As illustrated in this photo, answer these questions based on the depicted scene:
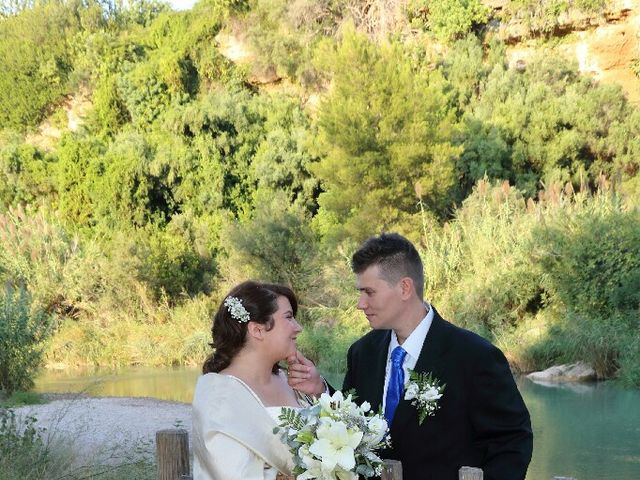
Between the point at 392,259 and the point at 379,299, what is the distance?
151mm

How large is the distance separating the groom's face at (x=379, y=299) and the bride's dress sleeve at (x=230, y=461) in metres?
0.60

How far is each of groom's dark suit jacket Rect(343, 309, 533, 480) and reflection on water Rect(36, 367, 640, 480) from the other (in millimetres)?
5296

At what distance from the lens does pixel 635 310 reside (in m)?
16.5

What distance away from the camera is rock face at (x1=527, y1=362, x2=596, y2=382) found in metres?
15.3

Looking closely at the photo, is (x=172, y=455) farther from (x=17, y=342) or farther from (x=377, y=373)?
(x=17, y=342)

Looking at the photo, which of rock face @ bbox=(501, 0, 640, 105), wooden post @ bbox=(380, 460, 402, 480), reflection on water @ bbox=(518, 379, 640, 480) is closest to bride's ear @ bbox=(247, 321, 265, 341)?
wooden post @ bbox=(380, 460, 402, 480)

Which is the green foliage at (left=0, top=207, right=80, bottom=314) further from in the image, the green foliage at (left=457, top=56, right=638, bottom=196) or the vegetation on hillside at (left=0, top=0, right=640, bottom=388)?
the green foliage at (left=457, top=56, right=638, bottom=196)

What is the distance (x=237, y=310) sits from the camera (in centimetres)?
318

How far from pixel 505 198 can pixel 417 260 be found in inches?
732

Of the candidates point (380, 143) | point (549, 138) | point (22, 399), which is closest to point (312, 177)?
point (380, 143)

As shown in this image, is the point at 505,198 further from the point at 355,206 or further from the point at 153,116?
the point at 153,116

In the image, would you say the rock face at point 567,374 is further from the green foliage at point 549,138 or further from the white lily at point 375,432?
the white lily at point 375,432

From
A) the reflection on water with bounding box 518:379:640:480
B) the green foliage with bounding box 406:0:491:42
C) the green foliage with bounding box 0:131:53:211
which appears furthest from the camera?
the green foliage with bounding box 0:131:53:211

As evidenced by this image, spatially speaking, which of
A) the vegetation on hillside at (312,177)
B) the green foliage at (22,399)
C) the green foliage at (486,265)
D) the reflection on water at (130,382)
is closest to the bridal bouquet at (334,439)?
the green foliage at (22,399)
